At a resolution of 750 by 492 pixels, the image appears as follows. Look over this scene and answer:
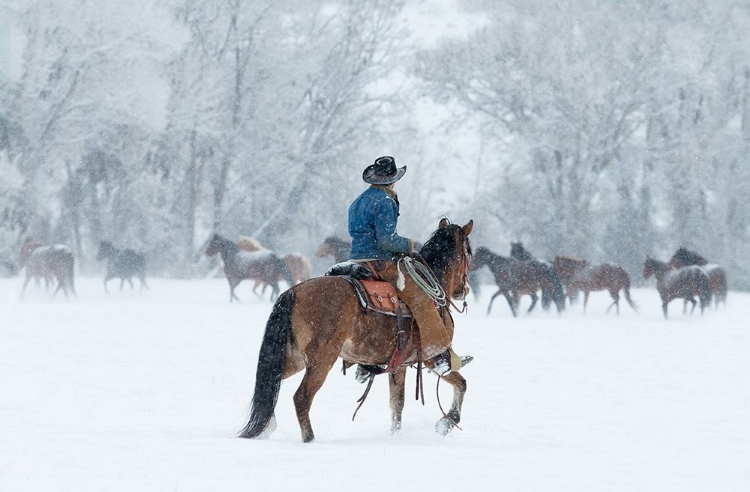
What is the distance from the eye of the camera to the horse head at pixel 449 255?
7543mm

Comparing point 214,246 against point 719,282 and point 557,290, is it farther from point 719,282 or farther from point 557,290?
point 719,282

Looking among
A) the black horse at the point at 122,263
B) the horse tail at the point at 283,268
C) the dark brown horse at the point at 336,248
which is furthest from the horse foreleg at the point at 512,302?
the black horse at the point at 122,263

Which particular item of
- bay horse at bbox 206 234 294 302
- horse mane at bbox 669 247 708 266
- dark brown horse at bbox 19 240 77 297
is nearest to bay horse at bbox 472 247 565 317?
horse mane at bbox 669 247 708 266

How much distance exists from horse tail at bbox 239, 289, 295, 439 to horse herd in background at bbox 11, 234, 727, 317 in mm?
14859

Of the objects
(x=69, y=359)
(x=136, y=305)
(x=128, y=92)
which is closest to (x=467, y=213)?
(x=128, y=92)

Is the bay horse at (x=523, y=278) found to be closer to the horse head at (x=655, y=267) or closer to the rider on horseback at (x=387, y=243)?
the horse head at (x=655, y=267)

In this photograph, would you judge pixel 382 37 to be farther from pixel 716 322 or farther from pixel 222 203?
pixel 716 322

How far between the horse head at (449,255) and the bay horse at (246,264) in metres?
17.6

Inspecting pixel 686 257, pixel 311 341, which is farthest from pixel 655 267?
pixel 311 341

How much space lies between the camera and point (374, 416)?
340 inches

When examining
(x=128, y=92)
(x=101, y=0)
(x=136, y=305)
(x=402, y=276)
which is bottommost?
(x=136, y=305)

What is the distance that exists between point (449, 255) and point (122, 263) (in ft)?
73.8

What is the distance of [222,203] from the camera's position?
39.1m

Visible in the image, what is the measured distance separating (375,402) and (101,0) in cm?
2574
